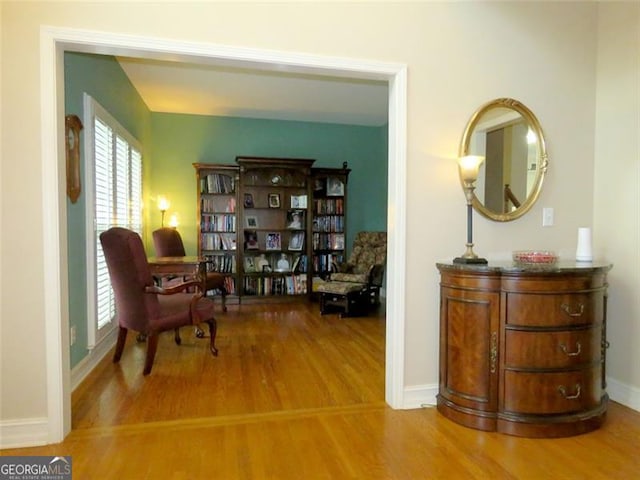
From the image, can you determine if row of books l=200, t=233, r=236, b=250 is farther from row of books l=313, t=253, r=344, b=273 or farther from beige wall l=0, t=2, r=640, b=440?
beige wall l=0, t=2, r=640, b=440

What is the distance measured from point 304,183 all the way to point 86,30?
155 inches

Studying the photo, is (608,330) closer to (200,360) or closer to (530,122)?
(530,122)

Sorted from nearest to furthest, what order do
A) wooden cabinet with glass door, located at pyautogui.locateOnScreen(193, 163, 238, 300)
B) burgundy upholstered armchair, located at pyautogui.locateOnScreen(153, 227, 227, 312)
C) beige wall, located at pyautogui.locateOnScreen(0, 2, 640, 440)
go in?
beige wall, located at pyautogui.locateOnScreen(0, 2, 640, 440)
burgundy upholstered armchair, located at pyautogui.locateOnScreen(153, 227, 227, 312)
wooden cabinet with glass door, located at pyautogui.locateOnScreen(193, 163, 238, 300)

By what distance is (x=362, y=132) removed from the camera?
20.5 feet

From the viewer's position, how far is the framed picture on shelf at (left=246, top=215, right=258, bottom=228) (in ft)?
18.9

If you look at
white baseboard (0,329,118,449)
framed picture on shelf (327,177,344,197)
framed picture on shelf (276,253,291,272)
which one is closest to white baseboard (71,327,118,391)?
white baseboard (0,329,118,449)

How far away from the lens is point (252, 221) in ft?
19.0

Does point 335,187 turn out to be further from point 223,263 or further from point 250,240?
point 223,263

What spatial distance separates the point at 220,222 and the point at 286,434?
157 inches

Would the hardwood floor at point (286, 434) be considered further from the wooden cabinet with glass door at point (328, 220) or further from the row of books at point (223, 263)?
the wooden cabinet with glass door at point (328, 220)

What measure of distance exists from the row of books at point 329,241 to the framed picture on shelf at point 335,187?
619 mm

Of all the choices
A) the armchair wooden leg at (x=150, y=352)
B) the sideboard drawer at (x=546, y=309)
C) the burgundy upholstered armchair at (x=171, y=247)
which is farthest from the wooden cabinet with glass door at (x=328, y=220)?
the sideboard drawer at (x=546, y=309)

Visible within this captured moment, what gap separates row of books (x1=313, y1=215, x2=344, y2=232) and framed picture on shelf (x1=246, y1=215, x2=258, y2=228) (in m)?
0.91

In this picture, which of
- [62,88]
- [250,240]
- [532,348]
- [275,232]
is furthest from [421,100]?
[250,240]
